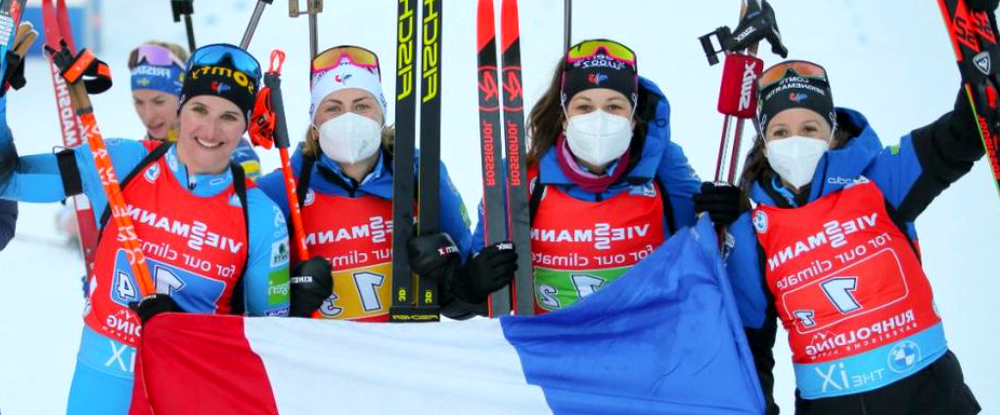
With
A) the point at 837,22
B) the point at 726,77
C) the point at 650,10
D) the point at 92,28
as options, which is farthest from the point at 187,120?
the point at 92,28

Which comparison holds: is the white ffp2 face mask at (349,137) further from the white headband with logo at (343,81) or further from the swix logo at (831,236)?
the swix logo at (831,236)

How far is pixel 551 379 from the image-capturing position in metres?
3.29

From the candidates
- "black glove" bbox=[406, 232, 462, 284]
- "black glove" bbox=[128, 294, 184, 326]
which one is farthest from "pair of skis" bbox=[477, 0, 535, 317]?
"black glove" bbox=[128, 294, 184, 326]

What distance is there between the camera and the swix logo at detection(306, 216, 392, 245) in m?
3.71

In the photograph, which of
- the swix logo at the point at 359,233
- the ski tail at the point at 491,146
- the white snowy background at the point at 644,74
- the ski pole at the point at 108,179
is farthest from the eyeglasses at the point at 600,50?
the white snowy background at the point at 644,74

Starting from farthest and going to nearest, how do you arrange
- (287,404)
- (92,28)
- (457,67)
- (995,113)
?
(92,28)
(457,67)
(287,404)
(995,113)

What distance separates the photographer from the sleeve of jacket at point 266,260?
11.1 feet

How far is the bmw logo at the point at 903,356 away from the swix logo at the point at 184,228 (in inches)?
72.6

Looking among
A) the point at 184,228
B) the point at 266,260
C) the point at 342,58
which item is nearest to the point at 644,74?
the point at 342,58

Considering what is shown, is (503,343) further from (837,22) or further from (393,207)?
(837,22)

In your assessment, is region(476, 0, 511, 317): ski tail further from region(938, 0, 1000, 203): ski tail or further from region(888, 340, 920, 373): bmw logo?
region(938, 0, 1000, 203): ski tail

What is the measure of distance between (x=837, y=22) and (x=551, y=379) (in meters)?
5.00

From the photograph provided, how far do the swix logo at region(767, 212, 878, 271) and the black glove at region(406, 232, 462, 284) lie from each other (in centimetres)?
100

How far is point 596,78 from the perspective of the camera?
3594mm
